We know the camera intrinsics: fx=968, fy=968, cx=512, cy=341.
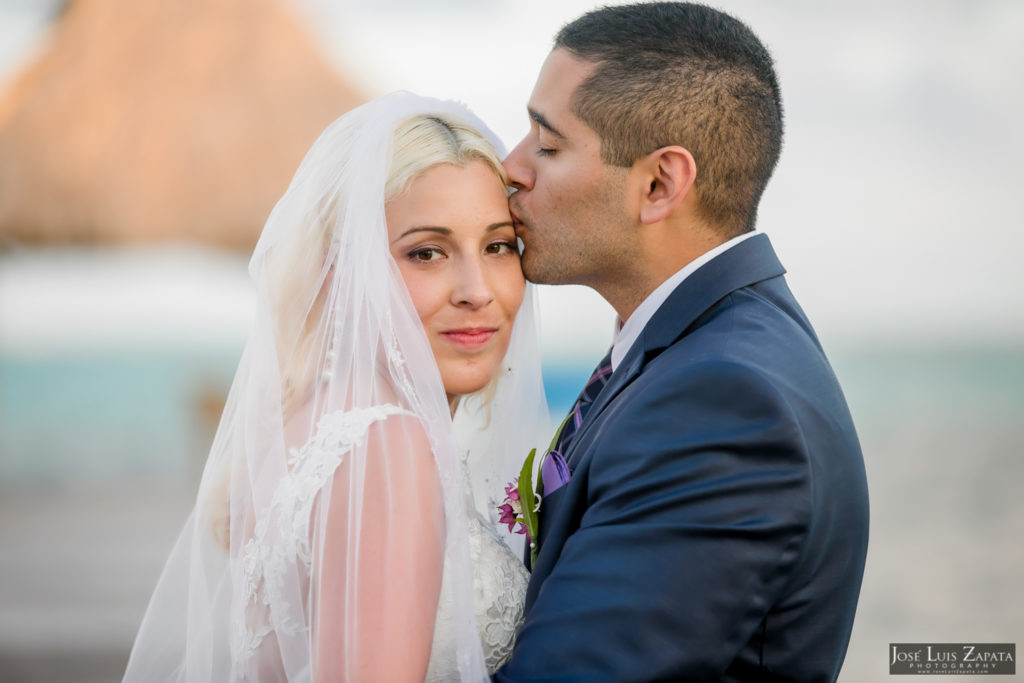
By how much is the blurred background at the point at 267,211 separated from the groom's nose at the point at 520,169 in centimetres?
499

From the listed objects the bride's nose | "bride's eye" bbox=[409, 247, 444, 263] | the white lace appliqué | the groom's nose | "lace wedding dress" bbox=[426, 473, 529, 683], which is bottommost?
"lace wedding dress" bbox=[426, 473, 529, 683]

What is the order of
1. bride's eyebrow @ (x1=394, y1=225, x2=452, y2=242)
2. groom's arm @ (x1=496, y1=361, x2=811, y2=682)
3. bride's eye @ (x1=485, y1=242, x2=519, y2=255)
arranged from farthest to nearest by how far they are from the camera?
1. bride's eye @ (x1=485, y1=242, x2=519, y2=255)
2. bride's eyebrow @ (x1=394, y1=225, x2=452, y2=242)
3. groom's arm @ (x1=496, y1=361, x2=811, y2=682)

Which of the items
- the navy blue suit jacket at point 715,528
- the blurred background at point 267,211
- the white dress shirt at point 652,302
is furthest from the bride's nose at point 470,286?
the blurred background at point 267,211

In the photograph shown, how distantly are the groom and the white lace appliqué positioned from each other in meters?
0.58

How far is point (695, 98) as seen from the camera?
2771 mm

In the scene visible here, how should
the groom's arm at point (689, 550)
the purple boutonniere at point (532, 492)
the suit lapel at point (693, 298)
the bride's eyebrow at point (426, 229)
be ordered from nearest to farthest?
1. the groom's arm at point (689, 550)
2. the suit lapel at point (693, 298)
3. the purple boutonniere at point (532, 492)
4. the bride's eyebrow at point (426, 229)

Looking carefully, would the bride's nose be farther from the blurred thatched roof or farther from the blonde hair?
the blurred thatched roof

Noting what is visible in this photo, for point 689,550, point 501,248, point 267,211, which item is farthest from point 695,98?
point 267,211

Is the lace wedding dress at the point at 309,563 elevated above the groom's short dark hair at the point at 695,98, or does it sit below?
below

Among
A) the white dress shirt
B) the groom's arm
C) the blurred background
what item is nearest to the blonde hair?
the white dress shirt

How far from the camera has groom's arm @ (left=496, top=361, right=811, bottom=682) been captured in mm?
2146

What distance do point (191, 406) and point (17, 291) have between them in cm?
1922

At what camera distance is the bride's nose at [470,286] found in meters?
2.89

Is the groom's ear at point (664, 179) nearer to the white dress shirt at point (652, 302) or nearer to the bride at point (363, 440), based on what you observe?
the white dress shirt at point (652, 302)
